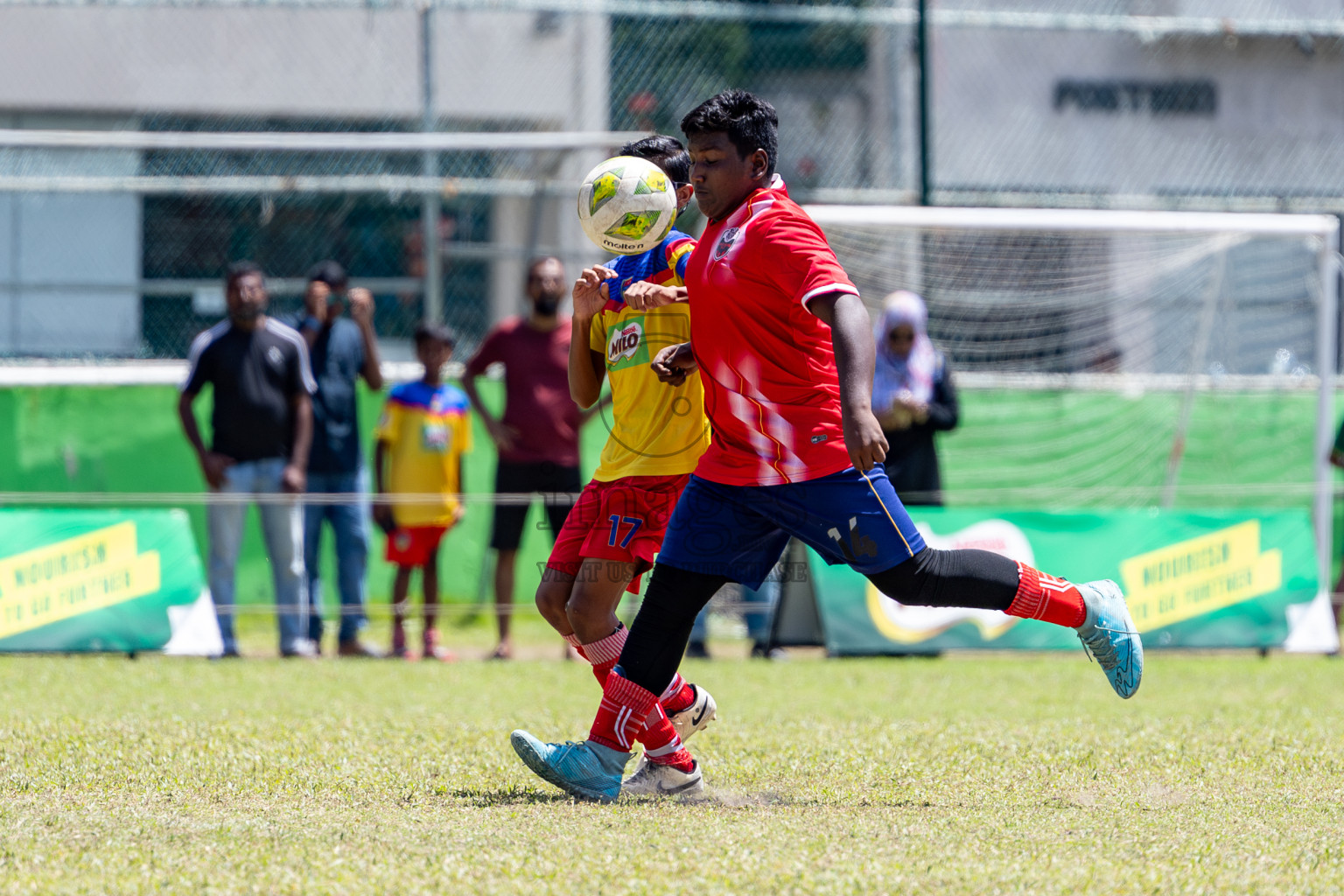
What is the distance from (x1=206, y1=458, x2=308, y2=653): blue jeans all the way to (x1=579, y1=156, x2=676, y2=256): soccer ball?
18.5 ft

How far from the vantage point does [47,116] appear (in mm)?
12609

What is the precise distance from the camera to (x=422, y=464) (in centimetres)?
1047

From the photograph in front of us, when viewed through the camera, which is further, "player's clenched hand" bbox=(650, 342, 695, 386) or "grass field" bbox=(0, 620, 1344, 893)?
"player's clenched hand" bbox=(650, 342, 695, 386)

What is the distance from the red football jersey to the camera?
450 cm

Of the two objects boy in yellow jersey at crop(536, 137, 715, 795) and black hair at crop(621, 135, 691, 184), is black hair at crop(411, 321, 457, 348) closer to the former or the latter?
black hair at crop(621, 135, 691, 184)

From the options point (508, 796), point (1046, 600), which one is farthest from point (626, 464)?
point (1046, 600)

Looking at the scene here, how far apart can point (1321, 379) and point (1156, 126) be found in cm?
395

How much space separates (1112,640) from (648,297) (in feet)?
5.93

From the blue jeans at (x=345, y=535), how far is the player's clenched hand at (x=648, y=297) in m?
6.00

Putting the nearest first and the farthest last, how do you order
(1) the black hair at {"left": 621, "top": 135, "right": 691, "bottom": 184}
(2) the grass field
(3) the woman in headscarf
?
1. (2) the grass field
2. (1) the black hair at {"left": 621, "top": 135, "right": 691, "bottom": 184}
3. (3) the woman in headscarf

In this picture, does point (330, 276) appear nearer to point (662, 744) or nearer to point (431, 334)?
point (431, 334)

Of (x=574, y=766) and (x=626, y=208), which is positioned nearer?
(x=574, y=766)

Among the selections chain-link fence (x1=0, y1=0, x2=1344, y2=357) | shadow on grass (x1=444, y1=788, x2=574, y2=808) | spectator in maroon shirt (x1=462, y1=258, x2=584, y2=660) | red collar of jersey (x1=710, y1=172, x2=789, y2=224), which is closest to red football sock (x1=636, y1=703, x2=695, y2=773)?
shadow on grass (x1=444, y1=788, x2=574, y2=808)

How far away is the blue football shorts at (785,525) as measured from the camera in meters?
4.52
